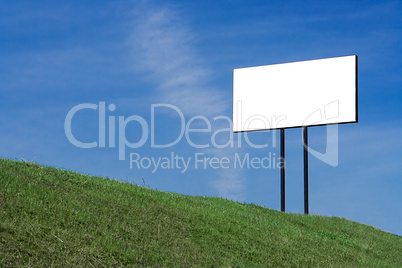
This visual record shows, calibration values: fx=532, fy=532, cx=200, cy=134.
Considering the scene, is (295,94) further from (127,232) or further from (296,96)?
(127,232)

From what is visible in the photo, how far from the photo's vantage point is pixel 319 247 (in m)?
17.9

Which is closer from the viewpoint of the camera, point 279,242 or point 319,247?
point 279,242

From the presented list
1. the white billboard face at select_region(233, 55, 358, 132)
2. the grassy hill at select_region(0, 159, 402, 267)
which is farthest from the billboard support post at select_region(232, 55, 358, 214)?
the grassy hill at select_region(0, 159, 402, 267)

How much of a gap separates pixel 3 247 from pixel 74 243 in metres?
1.53

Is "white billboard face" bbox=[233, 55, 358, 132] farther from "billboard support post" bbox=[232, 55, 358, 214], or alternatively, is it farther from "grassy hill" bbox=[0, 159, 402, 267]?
"grassy hill" bbox=[0, 159, 402, 267]

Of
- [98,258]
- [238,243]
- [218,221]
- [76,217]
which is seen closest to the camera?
[98,258]

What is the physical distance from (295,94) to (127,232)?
2000 cm

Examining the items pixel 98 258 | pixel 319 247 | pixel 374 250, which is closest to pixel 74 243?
pixel 98 258

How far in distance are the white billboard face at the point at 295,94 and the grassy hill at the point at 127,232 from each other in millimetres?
11335

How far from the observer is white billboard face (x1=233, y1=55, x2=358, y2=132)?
29.9 meters

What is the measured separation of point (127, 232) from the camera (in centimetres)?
1287

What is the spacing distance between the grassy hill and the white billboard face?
37.2 ft

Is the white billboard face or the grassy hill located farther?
the white billboard face

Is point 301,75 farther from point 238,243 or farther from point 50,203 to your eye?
point 50,203
